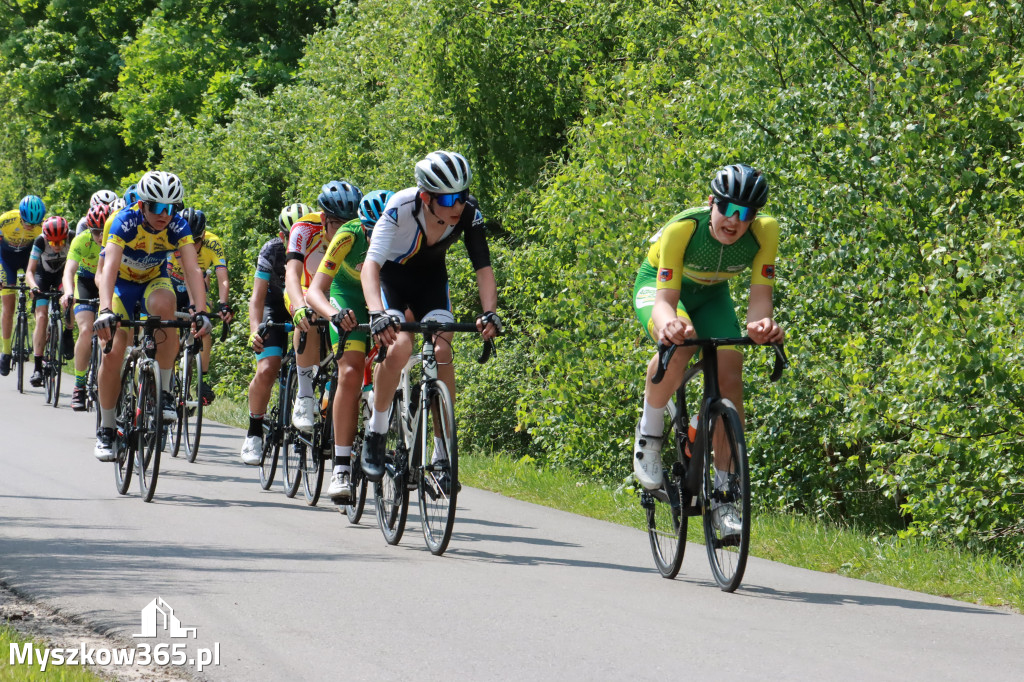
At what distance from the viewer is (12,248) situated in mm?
19406

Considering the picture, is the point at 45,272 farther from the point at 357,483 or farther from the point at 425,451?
the point at 425,451

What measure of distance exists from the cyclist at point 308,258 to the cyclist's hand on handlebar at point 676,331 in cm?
352

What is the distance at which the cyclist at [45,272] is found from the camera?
18.0 m

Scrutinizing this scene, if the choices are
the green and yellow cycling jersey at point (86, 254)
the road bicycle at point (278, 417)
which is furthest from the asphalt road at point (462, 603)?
the green and yellow cycling jersey at point (86, 254)

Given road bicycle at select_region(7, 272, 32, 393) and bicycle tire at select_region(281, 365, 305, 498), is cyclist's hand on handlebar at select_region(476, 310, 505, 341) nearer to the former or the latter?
bicycle tire at select_region(281, 365, 305, 498)

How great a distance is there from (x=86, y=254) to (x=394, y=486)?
7.64 metres

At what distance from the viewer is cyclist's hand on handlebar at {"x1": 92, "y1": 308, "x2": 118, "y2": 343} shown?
10.1 metres


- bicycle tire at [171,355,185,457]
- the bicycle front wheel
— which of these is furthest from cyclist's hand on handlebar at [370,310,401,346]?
bicycle tire at [171,355,185,457]

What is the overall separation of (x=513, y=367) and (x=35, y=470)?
587cm

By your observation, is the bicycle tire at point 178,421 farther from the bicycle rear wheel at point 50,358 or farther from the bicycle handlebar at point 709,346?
the bicycle handlebar at point 709,346

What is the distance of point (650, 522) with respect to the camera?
7.87 metres

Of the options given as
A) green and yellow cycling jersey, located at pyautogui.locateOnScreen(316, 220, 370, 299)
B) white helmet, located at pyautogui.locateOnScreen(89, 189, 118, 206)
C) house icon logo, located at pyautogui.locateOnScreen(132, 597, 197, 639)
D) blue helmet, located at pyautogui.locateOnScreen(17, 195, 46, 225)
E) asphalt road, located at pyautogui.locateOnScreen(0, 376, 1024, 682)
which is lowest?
house icon logo, located at pyautogui.locateOnScreen(132, 597, 197, 639)

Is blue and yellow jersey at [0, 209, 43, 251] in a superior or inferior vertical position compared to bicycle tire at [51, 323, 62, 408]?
superior

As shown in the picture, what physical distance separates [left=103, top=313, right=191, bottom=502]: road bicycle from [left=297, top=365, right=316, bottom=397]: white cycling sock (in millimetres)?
907
